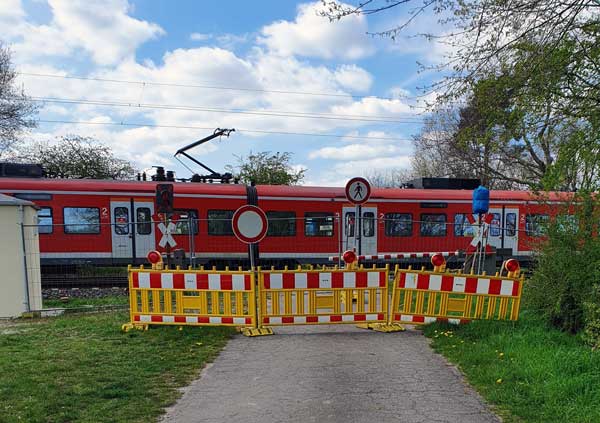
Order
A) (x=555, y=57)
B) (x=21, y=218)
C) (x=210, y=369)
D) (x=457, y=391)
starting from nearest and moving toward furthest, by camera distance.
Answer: (x=457, y=391) → (x=210, y=369) → (x=555, y=57) → (x=21, y=218)

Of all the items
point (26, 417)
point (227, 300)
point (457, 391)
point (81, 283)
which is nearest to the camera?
point (26, 417)

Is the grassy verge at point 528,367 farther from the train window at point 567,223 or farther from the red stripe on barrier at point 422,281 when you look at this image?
the train window at point 567,223

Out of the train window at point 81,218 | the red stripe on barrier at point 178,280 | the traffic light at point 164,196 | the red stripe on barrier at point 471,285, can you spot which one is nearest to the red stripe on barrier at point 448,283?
the red stripe on barrier at point 471,285

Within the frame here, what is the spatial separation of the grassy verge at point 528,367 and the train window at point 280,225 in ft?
28.0

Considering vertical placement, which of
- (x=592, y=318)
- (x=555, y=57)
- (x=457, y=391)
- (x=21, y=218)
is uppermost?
(x=555, y=57)

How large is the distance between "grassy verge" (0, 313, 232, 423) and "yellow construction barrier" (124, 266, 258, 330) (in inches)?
8.4

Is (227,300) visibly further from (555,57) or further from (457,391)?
(555,57)

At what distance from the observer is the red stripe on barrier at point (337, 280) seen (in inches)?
280

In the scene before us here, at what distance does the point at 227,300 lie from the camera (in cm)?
706

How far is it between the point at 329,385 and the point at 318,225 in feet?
34.9

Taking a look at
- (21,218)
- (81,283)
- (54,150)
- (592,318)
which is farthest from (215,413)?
(54,150)

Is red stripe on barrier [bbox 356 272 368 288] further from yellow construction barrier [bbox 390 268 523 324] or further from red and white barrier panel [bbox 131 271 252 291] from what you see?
red and white barrier panel [bbox 131 271 252 291]

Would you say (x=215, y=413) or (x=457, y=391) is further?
(x=457, y=391)

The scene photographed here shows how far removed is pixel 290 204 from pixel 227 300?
26.9ft
